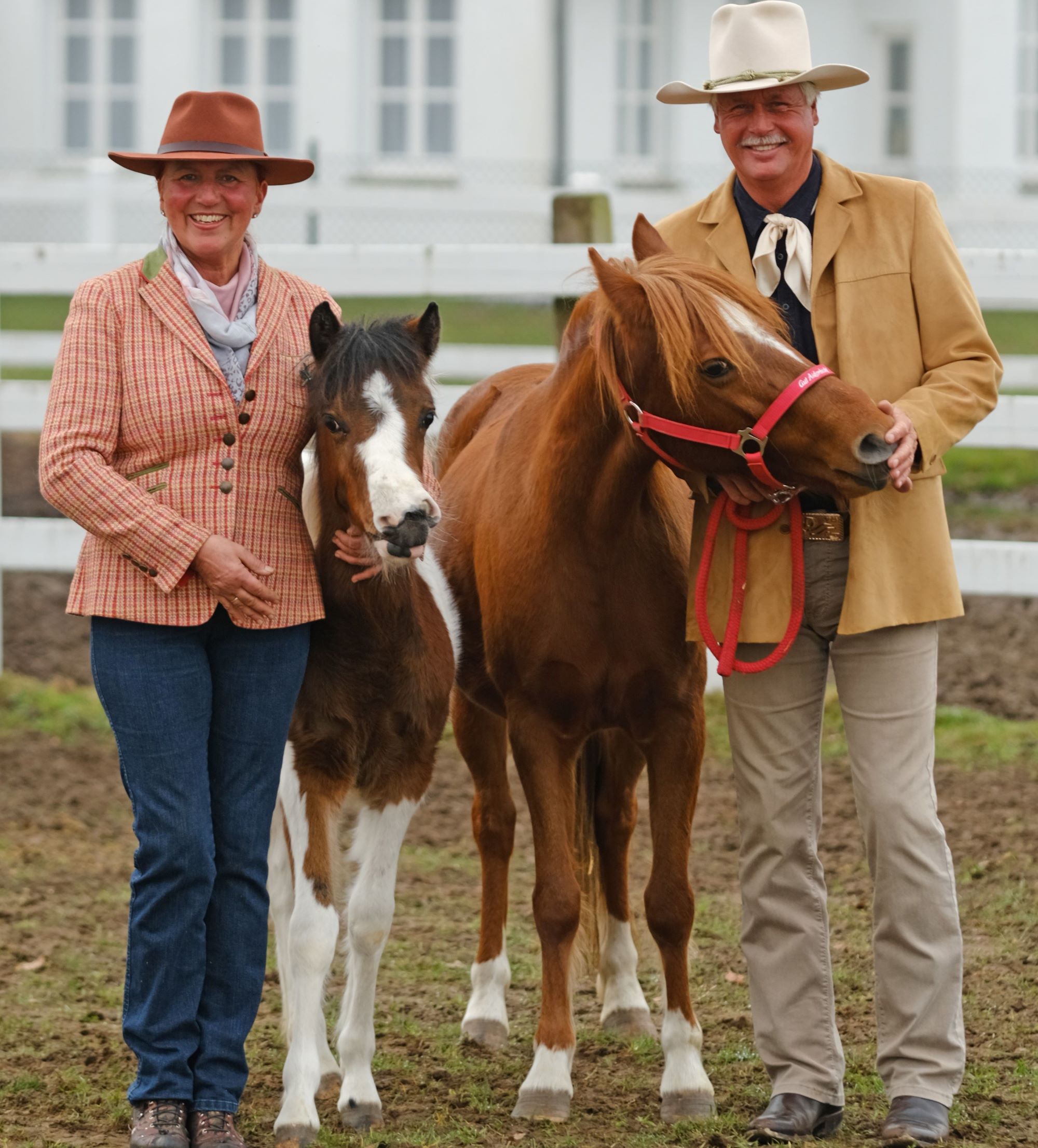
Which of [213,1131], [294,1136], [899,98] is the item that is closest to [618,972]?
[294,1136]

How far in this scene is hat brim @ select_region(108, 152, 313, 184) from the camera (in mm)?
3342


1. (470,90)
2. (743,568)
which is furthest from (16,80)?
(743,568)

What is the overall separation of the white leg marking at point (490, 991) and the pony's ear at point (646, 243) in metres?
2.04

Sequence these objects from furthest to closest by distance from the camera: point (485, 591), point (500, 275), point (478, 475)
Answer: point (500, 275) → point (478, 475) → point (485, 591)

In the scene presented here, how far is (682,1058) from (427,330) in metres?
1.80

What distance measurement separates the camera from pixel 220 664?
11.3 feet

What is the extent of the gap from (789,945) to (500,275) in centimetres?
433

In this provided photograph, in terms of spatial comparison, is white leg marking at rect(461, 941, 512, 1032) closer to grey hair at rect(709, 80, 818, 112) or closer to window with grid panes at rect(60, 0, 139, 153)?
grey hair at rect(709, 80, 818, 112)

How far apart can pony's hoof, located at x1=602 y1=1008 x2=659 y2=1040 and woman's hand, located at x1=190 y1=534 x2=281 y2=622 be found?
1782 mm

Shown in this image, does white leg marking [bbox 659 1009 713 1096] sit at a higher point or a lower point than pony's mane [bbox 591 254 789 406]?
lower

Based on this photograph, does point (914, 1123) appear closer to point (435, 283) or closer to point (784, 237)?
point (784, 237)

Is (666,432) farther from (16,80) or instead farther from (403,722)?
(16,80)

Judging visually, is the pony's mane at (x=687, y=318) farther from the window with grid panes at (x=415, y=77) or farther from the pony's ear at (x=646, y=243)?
the window with grid panes at (x=415, y=77)

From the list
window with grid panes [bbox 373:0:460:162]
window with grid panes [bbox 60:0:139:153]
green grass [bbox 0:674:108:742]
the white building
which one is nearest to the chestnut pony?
green grass [bbox 0:674:108:742]
